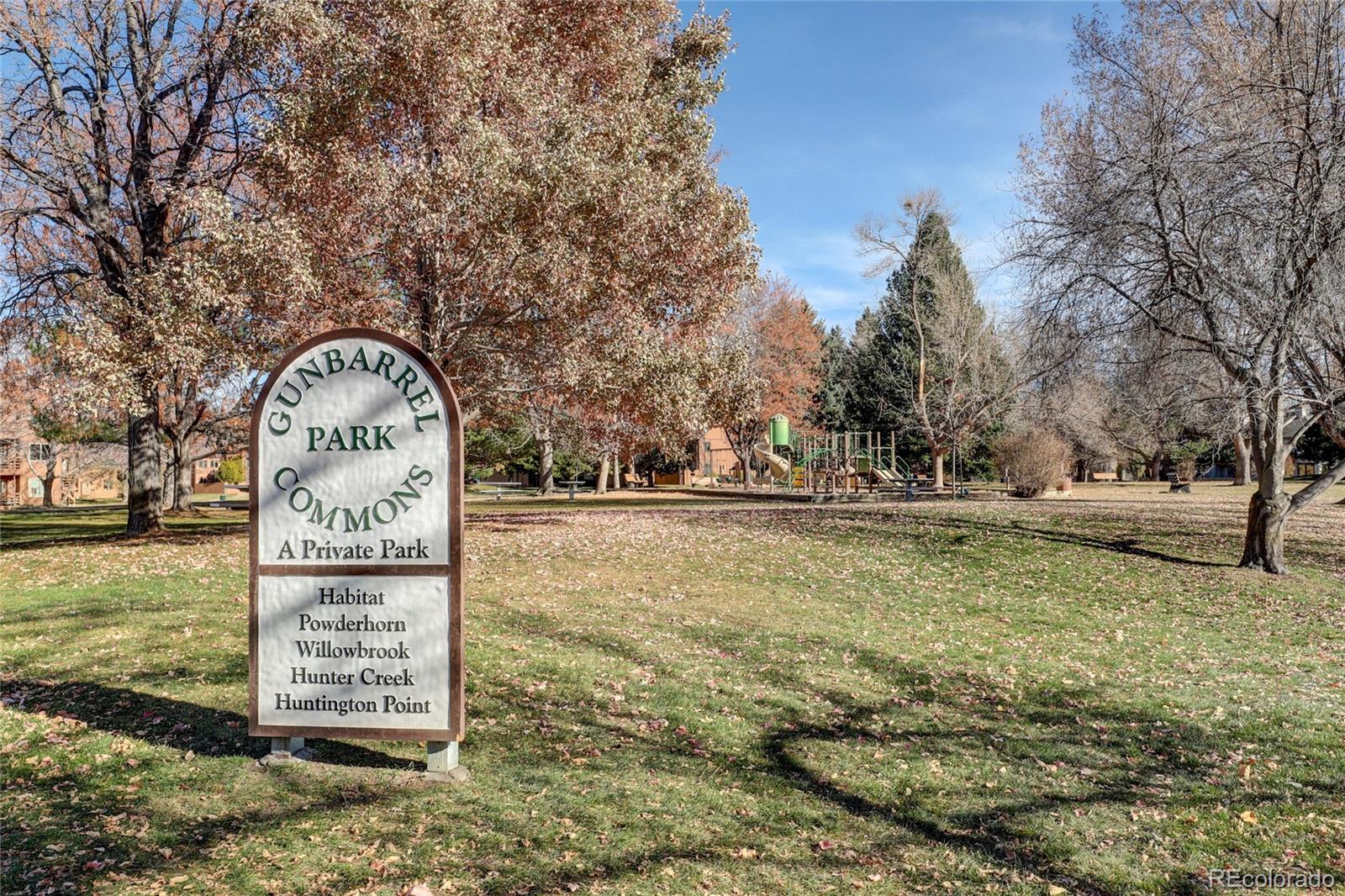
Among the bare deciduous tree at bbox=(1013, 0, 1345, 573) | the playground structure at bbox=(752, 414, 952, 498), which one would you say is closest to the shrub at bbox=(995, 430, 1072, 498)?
the playground structure at bbox=(752, 414, 952, 498)

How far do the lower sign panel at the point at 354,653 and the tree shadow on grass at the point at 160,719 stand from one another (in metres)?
0.43

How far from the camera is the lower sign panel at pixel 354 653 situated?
16.5 ft

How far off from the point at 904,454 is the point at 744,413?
104ft

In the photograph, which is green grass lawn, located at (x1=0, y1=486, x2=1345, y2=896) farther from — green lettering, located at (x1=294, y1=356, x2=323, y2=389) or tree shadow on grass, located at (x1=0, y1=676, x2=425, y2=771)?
green lettering, located at (x1=294, y1=356, x2=323, y2=389)

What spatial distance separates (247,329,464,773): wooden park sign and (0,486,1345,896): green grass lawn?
1.50 ft

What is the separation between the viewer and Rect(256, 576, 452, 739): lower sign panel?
5023 millimetres

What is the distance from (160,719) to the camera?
5816 millimetres

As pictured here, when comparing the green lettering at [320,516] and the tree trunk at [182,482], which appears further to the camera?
the tree trunk at [182,482]

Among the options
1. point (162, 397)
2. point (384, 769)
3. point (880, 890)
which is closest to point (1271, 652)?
point (880, 890)

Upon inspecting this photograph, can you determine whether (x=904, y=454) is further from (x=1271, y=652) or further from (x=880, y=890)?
(x=880, y=890)

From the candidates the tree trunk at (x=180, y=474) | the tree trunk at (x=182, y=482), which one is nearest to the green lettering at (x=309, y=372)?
the tree trunk at (x=180, y=474)

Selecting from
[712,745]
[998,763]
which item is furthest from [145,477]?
[998,763]

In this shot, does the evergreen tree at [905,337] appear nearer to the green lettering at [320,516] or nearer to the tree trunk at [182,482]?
the tree trunk at [182,482]

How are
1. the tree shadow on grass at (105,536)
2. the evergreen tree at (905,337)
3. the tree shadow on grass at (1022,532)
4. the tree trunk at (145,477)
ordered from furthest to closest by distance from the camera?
the evergreen tree at (905,337), the tree trunk at (145,477), the tree shadow on grass at (1022,532), the tree shadow on grass at (105,536)
